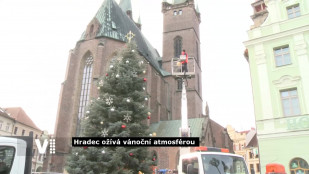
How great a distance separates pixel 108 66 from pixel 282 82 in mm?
10515

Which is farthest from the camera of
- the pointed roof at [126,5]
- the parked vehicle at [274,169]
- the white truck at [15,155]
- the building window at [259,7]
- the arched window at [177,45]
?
the pointed roof at [126,5]

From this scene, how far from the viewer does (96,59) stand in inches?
1015

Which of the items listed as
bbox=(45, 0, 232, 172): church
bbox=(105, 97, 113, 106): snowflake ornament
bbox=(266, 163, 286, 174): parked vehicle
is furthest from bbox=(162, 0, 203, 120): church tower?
bbox=(266, 163, 286, 174): parked vehicle

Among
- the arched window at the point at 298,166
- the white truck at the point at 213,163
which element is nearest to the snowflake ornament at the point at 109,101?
the white truck at the point at 213,163

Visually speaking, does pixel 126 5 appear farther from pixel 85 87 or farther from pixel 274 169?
pixel 274 169

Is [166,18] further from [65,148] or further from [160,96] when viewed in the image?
[65,148]

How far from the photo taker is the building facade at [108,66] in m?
25.0

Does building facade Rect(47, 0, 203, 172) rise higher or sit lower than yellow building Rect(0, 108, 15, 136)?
higher

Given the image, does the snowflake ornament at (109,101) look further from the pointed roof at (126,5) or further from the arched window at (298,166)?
the pointed roof at (126,5)

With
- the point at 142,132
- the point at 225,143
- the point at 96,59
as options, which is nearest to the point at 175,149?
the point at 225,143

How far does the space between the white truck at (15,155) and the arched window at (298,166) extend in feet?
41.1

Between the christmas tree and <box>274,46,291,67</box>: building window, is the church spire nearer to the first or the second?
<box>274,46,291,67</box>: building window

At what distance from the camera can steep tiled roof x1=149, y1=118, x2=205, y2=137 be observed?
26.6m

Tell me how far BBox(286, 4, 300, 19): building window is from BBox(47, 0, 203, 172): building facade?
6.57m
